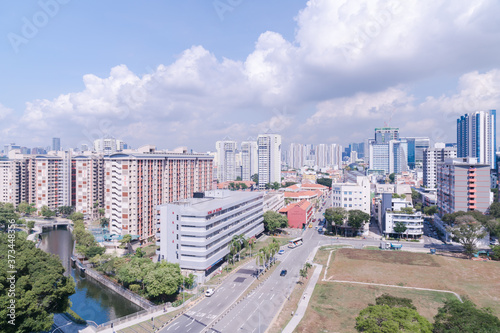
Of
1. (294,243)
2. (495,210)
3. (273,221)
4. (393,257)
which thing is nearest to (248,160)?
(273,221)

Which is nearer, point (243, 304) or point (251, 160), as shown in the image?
point (243, 304)

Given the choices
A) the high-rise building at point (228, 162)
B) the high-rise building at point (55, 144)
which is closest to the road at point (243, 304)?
the high-rise building at point (228, 162)

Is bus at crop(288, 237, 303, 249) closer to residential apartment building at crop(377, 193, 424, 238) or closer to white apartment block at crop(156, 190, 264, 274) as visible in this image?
white apartment block at crop(156, 190, 264, 274)

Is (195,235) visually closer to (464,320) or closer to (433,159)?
(464,320)

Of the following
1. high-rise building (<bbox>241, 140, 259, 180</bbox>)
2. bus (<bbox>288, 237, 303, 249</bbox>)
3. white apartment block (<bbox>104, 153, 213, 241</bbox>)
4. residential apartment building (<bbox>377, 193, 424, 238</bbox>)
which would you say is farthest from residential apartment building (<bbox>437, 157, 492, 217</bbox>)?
high-rise building (<bbox>241, 140, 259, 180</bbox>)

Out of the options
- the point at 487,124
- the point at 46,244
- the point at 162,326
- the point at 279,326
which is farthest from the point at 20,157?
the point at 487,124

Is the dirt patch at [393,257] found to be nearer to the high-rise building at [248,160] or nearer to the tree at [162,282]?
the tree at [162,282]
